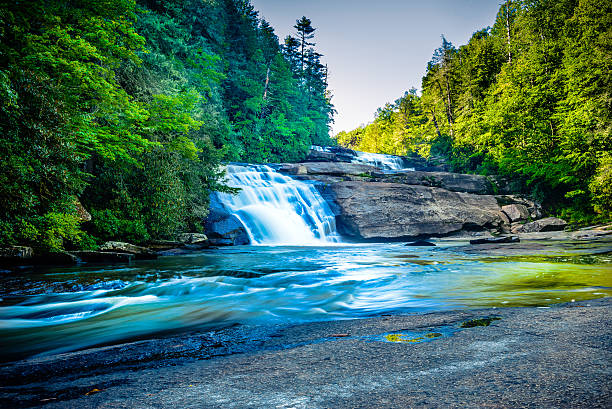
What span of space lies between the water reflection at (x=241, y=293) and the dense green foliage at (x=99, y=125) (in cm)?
209

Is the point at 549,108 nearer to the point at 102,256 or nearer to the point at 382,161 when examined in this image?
the point at 382,161

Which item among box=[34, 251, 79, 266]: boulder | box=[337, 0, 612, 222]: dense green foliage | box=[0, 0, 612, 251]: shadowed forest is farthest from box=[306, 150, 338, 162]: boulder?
box=[34, 251, 79, 266]: boulder

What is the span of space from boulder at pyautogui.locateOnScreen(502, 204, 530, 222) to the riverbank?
21.5m

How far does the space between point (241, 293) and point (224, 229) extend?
34.3ft

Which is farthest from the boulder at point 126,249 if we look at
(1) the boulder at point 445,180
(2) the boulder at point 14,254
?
(1) the boulder at point 445,180

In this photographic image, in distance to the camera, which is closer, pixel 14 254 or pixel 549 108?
pixel 14 254

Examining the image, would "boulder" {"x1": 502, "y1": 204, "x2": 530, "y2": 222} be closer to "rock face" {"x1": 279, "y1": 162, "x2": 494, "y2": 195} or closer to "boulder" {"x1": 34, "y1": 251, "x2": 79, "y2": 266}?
"rock face" {"x1": 279, "y1": 162, "x2": 494, "y2": 195}

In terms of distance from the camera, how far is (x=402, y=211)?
64.1 ft

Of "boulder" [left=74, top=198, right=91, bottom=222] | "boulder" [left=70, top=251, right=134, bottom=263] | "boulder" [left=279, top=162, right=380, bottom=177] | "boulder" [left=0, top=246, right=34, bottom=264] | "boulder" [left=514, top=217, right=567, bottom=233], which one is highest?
"boulder" [left=279, top=162, right=380, bottom=177]

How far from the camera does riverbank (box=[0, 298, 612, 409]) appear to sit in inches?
57.3

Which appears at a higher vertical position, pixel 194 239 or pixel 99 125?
pixel 99 125

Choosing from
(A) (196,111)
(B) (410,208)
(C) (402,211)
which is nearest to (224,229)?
(A) (196,111)

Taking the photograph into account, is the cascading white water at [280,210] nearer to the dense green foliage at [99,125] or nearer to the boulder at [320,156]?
the dense green foliage at [99,125]

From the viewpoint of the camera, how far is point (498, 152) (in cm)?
2523
